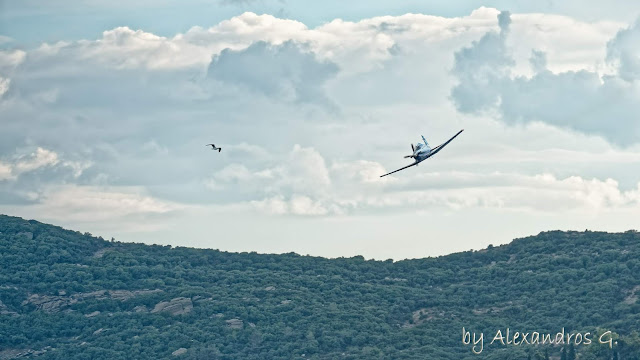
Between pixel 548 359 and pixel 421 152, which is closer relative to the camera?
pixel 421 152

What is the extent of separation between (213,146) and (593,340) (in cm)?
6128

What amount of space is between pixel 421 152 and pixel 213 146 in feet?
101

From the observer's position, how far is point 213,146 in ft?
532

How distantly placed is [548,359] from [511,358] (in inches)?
203

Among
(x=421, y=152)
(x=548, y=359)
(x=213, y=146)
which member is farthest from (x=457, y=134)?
(x=548, y=359)

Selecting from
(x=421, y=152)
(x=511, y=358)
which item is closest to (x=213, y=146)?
(x=421, y=152)

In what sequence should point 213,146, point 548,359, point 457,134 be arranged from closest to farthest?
point 457,134 → point 213,146 → point 548,359

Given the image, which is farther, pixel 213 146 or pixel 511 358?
pixel 511 358

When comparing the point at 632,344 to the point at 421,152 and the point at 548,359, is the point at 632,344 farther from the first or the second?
the point at 421,152

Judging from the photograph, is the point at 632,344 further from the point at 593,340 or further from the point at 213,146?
the point at 213,146

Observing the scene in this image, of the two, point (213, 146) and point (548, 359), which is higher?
point (213, 146)

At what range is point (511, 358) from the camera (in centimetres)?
19525

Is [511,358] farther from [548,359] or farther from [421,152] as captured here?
[421,152]

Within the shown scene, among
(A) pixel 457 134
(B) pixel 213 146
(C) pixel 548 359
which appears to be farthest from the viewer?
(C) pixel 548 359
